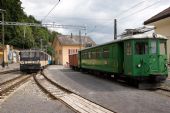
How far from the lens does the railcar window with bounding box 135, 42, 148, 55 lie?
17.6 metres

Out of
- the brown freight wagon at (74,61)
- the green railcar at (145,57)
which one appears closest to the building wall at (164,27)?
the green railcar at (145,57)

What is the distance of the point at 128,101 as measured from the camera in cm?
1240

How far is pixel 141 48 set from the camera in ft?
57.9

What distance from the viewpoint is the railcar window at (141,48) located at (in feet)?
57.6

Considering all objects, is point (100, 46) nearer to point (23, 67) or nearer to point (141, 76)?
point (141, 76)

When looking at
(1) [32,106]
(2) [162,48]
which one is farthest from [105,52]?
(1) [32,106]

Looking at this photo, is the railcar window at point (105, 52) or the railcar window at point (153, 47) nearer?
the railcar window at point (153, 47)

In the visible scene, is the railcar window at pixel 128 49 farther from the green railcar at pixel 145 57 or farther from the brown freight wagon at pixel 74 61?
the brown freight wagon at pixel 74 61

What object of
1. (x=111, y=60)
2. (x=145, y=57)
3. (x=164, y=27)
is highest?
(x=164, y=27)

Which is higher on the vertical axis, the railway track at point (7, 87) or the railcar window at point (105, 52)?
the railcar window at point (105, 52)

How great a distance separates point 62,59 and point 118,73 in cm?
6244

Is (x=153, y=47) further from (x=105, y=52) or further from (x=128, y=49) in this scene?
(x=105, y=52)

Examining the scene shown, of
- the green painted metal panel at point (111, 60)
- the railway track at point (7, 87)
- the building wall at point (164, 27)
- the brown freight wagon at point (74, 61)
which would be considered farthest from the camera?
the brown freight wagon at point (74, 61)

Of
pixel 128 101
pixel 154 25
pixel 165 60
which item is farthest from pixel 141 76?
pixel 154 25
